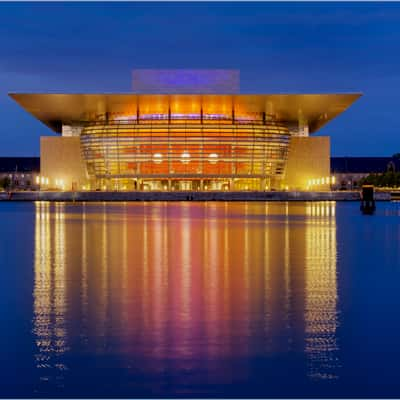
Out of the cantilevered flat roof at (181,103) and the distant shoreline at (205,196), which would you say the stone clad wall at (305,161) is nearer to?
the cantilevered flat roof at (181,103)

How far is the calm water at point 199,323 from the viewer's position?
5.64m

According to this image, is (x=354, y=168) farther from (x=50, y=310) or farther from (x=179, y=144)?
(x=50, y=310)

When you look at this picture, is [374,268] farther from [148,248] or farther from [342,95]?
[342,95]

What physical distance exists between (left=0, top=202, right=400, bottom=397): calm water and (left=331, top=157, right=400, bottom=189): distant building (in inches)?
4305

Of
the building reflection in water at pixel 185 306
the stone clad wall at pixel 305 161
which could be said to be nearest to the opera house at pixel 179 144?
the stone clad wall at pixel 305 161

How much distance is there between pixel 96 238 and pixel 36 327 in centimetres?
1106

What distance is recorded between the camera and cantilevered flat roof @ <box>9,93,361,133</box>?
64.3 meters

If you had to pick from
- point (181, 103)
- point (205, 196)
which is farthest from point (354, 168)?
point (205, 196)

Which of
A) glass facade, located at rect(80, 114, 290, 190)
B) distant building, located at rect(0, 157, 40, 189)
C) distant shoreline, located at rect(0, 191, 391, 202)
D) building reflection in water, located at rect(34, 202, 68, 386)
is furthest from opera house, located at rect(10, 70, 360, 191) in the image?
building reflection in water, located at rect(34, 202, 68, 386)

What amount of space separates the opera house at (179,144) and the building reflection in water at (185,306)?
55554mm

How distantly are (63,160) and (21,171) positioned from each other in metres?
49.0

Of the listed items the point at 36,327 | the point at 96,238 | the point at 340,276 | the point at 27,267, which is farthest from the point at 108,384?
the point at 96,238

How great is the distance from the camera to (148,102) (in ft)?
223

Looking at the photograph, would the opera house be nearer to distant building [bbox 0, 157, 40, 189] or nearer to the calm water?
distant building [bbox 0, 157, 40, 189]
